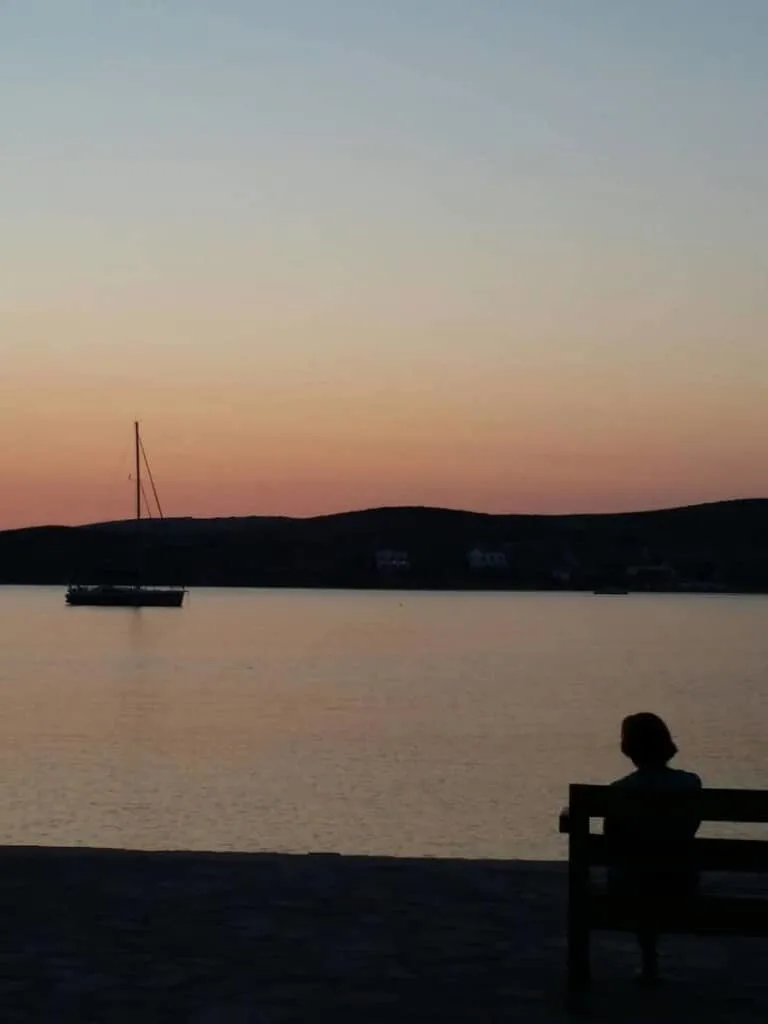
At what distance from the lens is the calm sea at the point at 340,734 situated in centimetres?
2350

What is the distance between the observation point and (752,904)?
5969mm

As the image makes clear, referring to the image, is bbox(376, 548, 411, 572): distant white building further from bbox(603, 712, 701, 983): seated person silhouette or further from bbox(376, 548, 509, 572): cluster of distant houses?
bbox(603, 712, 701, 983): seated person silhouette

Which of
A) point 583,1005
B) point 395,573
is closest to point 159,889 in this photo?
point 583,1005

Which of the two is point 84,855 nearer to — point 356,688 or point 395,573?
point 356,688

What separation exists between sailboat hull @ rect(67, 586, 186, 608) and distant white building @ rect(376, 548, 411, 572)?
240ft

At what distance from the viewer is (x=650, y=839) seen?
6.04m

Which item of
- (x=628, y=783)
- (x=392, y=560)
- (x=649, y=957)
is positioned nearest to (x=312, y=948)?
(x=649, y=957)

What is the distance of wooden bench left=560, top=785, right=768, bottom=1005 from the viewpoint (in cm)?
598

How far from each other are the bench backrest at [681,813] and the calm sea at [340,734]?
14426 millimetres

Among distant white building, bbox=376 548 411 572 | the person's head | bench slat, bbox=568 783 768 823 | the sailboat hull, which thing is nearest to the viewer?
bench slat, bbox=568 783 768 823

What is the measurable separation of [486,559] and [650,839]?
190m

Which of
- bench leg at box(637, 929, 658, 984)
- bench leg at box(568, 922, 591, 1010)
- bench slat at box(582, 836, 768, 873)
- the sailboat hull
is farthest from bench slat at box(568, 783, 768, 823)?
the sailboat hull

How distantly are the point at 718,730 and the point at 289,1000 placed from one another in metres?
38.2

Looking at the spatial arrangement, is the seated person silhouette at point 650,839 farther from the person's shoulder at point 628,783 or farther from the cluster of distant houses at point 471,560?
the cluster of distant houses at point 471,560
